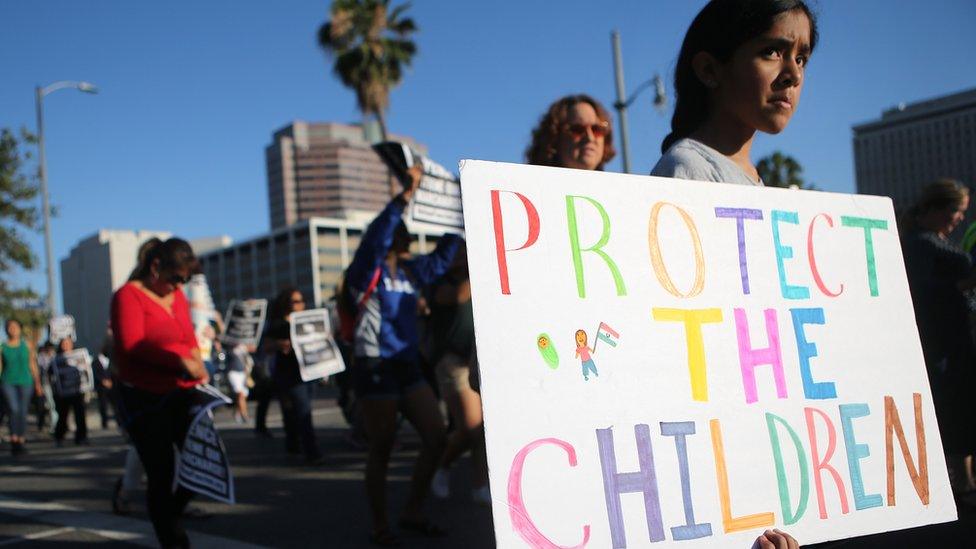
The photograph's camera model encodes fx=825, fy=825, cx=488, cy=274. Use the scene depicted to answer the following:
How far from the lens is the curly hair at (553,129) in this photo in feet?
11.2

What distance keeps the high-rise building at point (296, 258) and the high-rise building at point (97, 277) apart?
21.2 m

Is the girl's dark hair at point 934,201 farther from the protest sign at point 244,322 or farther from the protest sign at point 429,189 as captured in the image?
the protest sign at point 244,322

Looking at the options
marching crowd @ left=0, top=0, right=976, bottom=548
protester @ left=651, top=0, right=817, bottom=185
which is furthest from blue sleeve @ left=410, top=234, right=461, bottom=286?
protester @ left=651, top=0, right=817, bottom=185

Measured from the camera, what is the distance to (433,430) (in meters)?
4.41

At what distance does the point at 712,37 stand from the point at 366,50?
25.6 m

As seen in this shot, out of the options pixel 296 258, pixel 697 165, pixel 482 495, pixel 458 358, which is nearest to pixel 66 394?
pixel 482 495

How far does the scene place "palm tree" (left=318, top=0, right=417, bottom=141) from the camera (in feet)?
85.9

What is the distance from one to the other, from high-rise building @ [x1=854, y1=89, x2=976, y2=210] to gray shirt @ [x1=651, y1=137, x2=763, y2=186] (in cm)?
461

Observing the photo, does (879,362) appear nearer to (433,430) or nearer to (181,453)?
(433,430)

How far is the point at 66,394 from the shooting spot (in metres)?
11.5

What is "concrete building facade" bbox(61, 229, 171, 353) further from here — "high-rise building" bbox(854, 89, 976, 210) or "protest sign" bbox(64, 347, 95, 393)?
"high-rise building" bbox(854, 89, 976, 210)

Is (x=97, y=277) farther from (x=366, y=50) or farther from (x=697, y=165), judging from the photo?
(x=697, y=165)

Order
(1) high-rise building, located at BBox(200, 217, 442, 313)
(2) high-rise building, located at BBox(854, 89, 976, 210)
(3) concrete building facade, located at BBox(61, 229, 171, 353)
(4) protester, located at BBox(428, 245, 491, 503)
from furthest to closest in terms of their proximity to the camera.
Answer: (1) high-rise building, located at BBox(200, 217, 442, 313) → (3) concrete building facade, located at BBox(61, 229, 171, 353) → (2) high-rise building, located at BBox(854, 89, 976, 210) → (4) protester, located at BBox(428, 245, 491, 503)

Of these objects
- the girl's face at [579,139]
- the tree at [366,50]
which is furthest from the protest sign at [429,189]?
the tree at [366,50]
